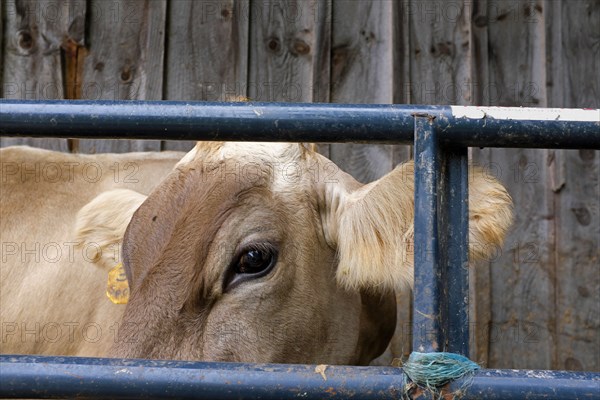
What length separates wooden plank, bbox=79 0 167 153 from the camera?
366 cm

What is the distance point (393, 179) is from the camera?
5.83 feet

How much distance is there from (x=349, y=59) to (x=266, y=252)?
197 centimetres

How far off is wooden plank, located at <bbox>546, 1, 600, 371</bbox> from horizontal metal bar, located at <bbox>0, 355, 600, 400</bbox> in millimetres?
2711

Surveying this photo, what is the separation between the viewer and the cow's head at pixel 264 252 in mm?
1767

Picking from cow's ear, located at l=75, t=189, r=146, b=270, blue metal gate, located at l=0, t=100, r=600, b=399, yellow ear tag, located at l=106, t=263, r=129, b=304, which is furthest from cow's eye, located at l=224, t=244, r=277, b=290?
blue metal gate, located at l=0, t=100, r=600, b=399

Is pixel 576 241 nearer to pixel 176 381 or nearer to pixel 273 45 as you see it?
pixel 273 45

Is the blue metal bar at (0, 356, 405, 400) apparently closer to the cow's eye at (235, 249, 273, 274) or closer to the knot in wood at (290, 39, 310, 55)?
the cow's eye at (235, 249, 273, 274)

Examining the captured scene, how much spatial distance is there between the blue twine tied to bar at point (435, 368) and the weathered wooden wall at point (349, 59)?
2599 millimetres

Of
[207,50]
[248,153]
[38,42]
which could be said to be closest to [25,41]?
[38,42]

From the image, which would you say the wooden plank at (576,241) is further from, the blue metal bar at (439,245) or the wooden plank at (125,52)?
the blue metal bar at (439,245)

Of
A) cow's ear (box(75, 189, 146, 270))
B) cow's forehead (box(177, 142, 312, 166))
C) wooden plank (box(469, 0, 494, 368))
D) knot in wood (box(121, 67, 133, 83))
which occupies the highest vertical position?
knot in wood (box(121, 67, 133, 83))

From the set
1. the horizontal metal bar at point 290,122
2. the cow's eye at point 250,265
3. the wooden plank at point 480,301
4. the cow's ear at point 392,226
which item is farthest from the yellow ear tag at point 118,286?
the wooden plank at point 480,301

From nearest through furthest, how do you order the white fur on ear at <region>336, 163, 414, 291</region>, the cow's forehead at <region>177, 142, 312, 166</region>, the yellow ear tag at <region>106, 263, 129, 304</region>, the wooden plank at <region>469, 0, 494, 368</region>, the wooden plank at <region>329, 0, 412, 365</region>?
1. the white fur on ear at <region>336, 163, 414, 291</region>
2. the cow's forehead at <region>177, 142, 312, 166</region>
3. the yellow ear tag at <region>106, 263, 129, 304</region>
4. the wooden plank at <region>469, 0, 494, 368</region>
5. the wooden plank at <region>329, 0, 412, 365</region>

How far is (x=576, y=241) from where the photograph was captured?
3.48 meters
